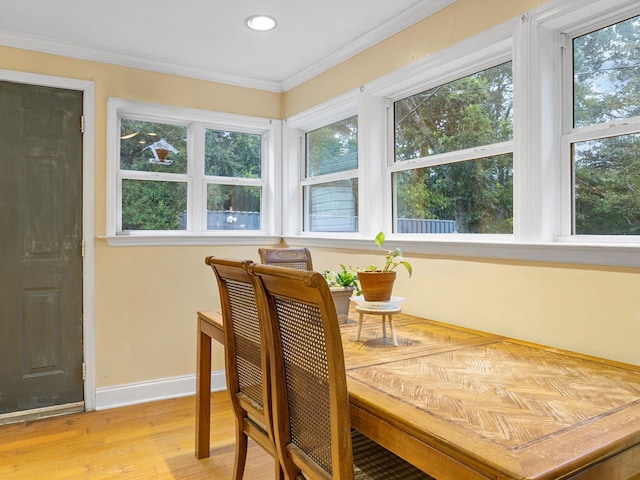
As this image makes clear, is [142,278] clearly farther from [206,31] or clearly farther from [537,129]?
[537,129]

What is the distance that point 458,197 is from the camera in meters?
2.41

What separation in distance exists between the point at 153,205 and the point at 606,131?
281 centimetres

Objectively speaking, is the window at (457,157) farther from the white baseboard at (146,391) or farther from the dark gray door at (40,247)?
the dark gray door at (40,247)

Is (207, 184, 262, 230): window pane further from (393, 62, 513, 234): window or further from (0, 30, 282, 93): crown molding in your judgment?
(393, 62, 513, 234): window

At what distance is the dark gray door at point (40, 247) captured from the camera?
112 inches

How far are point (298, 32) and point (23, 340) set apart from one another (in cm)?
256

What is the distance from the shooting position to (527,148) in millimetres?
1948

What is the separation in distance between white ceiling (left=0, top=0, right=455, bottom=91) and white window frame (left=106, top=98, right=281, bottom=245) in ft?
1.01

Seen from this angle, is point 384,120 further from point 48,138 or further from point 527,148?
point 48,138

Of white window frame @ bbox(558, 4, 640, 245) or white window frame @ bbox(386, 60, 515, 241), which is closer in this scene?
white window frame @ bbox(558, 4, 640, 245)

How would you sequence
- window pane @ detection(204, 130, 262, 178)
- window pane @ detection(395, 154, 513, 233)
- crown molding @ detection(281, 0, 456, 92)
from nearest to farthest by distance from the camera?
window pane @ detection(395, 154, 513, 233) → crown molding @ detection(281, 0, 456, 92) → window pane @ detection(204, 130, 262, 178)

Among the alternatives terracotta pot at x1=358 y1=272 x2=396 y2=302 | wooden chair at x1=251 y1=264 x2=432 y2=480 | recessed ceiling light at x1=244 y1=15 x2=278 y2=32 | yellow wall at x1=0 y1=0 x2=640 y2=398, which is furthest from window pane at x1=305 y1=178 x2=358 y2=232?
wooden chair at x1=251 y1=264 x2=432 y2=480

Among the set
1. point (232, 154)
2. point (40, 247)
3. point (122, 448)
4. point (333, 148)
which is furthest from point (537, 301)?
point (40, 247)

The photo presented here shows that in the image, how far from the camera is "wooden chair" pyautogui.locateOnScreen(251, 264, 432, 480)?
3.77 feet
